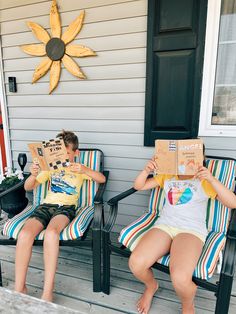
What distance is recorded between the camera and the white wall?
2.18 meters

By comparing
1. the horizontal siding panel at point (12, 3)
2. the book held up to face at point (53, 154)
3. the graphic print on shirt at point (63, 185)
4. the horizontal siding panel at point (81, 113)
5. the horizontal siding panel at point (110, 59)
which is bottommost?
the graphic print on shirt at point (63, 185)

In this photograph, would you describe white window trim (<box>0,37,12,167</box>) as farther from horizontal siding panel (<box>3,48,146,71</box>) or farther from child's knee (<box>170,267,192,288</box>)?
child's knee (<box>170,267,192,288</box>)

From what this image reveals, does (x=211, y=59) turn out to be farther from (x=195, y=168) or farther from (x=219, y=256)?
(x=219, y=256)

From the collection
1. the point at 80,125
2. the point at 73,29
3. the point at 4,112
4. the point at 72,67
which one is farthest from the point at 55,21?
the point at 4,112

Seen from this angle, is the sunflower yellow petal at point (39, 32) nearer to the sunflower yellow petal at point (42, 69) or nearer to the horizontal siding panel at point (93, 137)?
the sunflower yellow petal at point (42, 69)

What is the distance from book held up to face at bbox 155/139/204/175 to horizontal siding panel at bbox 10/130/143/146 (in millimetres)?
729

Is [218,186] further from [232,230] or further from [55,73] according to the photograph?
[55,73]

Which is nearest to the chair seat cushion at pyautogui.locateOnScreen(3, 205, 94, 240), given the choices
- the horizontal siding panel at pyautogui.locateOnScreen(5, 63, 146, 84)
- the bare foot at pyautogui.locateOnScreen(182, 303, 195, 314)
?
the bare foot at pyautogui.locateOnScreen(182, 303, 195, 314)

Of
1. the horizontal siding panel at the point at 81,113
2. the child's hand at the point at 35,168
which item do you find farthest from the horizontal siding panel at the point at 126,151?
the child's hand at the point at 35,168

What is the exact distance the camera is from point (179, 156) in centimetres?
157

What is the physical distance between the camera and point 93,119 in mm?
2479

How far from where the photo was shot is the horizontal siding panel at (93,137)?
2.38m

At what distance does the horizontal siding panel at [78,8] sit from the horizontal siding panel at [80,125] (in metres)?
0.95

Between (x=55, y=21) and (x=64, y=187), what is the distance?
5.24 ft
